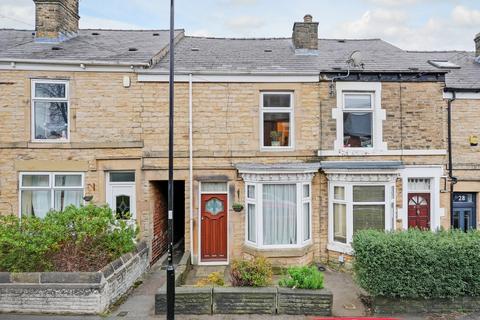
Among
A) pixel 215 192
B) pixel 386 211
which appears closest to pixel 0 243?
pixel 215 192

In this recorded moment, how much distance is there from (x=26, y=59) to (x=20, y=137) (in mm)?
2456

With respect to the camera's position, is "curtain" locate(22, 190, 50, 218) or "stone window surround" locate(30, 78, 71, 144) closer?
"stone window surround" locate(30, 78, 71, 144)

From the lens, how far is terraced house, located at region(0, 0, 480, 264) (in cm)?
1111

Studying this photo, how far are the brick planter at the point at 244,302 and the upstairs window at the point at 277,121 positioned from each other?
5.28 m

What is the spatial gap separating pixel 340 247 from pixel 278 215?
87.0 inches

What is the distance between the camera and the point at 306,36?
13.4 metres

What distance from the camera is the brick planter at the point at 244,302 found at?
7625 mm

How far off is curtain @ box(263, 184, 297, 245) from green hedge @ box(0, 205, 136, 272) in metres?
4.29

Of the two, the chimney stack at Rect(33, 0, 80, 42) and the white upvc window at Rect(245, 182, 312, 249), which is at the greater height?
the chimney stack at Rect(33, 0, 80, 42)

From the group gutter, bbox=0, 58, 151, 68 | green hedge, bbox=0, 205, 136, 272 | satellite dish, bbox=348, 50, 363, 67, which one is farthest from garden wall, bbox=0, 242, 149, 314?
satellite dish, bbox=348, 50, 363, 67

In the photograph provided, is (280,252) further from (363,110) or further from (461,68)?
(461,68)

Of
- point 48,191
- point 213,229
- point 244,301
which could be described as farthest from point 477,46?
point 48,191

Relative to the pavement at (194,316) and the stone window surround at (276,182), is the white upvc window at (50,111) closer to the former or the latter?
the pavement at (194,316)

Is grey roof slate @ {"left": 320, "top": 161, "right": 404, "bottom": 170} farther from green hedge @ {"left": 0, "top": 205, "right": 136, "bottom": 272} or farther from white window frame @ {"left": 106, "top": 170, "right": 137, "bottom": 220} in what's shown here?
green hedge @ {"left": 0, "top": 205, "right": 136, "bottom": 272}
